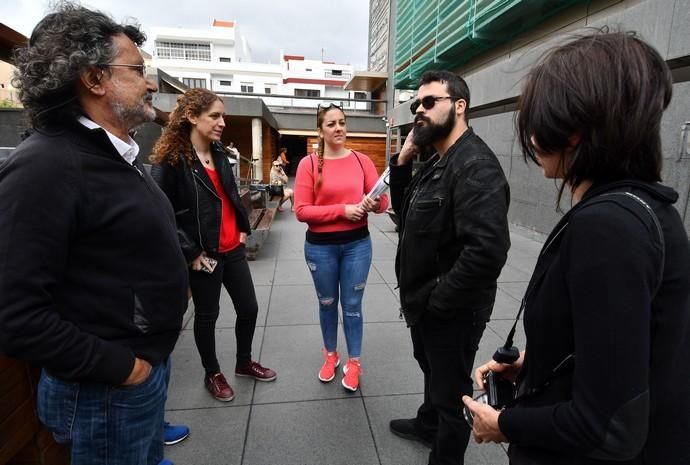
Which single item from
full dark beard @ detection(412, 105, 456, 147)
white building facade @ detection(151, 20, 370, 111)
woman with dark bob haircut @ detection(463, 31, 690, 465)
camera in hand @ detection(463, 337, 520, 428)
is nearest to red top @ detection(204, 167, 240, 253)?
full dark beard @ detection(412, 105, 456, 147)

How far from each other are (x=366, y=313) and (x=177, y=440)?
2.45 m

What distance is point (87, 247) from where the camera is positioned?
1.23 metres

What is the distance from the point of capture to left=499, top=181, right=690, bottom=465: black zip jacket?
0.77 m

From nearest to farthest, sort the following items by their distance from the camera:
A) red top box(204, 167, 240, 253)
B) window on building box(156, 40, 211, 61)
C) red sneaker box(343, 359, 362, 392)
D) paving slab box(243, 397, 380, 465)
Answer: paving slab box(243, 397, 380, 465)
red top box(204, 167, 240, 253)
red sneaker box(343, 359, 362, 392)
window on building box(156, 40, 211, 61)

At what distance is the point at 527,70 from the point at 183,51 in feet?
209

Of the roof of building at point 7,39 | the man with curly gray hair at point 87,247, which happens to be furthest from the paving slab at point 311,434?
the roof of building at point 7,39

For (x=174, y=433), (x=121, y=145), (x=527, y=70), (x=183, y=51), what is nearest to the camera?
(x=121, y=145)

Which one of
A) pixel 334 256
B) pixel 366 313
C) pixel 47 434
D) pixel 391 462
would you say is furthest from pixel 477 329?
pixel 366 313

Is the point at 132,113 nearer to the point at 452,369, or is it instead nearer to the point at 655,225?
the point at 655,225

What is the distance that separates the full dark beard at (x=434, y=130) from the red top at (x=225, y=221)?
4.75 feet

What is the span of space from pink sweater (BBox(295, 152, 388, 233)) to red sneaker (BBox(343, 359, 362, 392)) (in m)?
1.12

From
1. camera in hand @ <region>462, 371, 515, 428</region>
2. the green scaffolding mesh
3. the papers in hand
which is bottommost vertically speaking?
camera in hand @ <region>462, 371, 515, 428</region>

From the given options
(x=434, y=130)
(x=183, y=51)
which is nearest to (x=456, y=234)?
(x=434, y=130)

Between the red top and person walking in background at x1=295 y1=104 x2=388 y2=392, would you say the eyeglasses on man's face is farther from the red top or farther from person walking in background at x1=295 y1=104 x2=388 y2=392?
person walking in background at x1=295 y1=104 x2=388 y2=392
